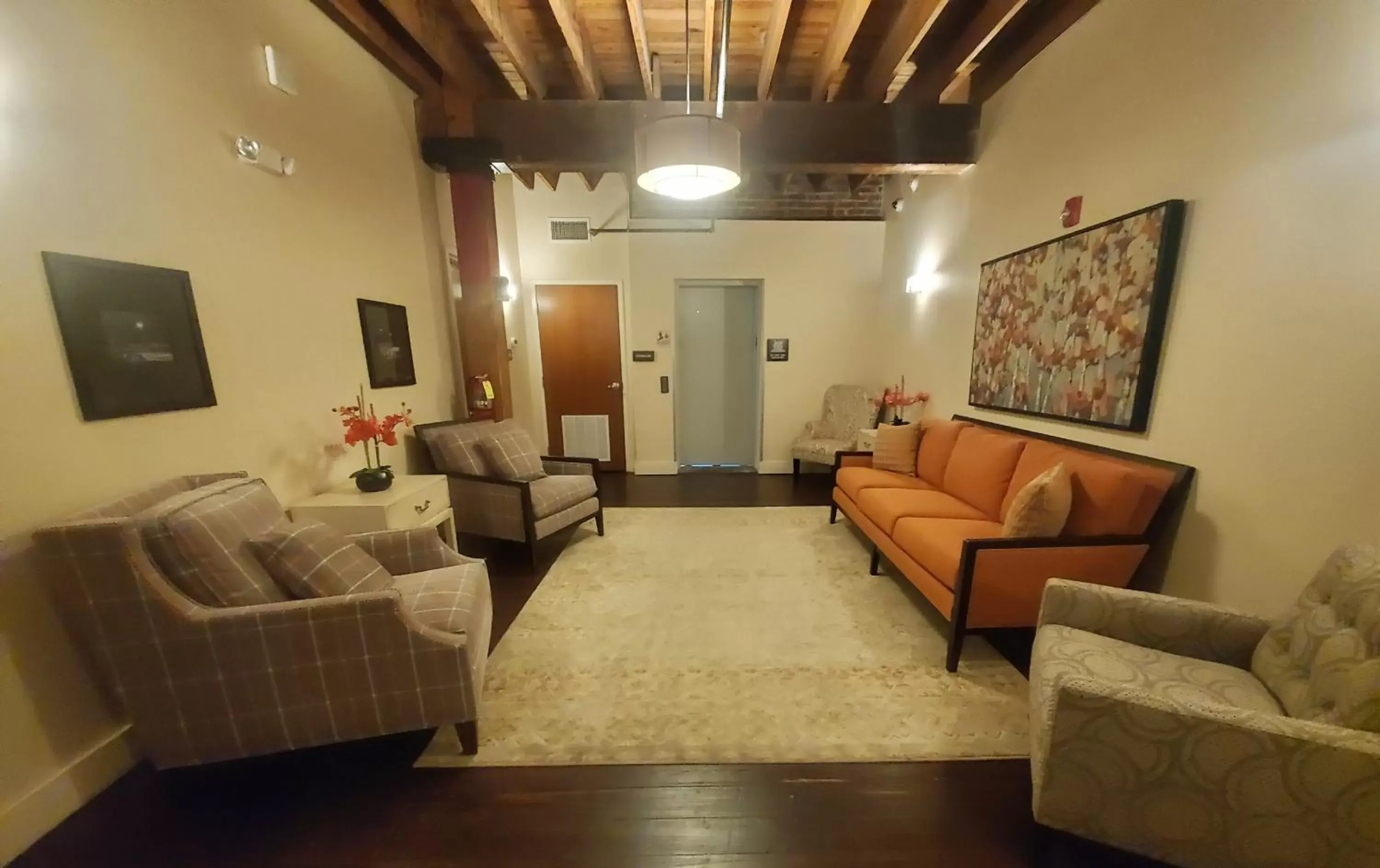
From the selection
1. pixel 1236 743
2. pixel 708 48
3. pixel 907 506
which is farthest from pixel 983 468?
pixel 708 48

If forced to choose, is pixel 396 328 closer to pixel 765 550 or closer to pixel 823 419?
pixel 765 550

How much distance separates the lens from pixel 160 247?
1.71m

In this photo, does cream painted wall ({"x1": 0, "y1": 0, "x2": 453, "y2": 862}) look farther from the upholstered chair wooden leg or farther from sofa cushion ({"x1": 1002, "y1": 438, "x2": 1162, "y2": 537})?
sofa cushion ({"x1": 1002, "y1": 438, "x2": 1162, "y2": 537})

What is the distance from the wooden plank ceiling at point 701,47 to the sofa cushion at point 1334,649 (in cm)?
267

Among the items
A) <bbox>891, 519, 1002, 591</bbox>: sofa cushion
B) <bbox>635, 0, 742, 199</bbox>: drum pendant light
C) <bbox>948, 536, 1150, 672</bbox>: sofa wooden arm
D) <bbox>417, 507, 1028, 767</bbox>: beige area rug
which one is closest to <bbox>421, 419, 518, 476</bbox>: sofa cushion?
<bbox>417, 507, 1028, 767</bbox>: beige area rug

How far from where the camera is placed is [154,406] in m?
1.67

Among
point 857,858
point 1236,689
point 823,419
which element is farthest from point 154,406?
point 823,419

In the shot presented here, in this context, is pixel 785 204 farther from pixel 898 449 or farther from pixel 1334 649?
pixel 1334 649

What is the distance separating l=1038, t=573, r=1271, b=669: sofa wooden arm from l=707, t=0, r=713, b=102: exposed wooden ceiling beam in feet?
8.86

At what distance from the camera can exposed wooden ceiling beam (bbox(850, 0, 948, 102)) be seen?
239cm

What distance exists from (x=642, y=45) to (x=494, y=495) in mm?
2760

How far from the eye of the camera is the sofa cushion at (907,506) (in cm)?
266

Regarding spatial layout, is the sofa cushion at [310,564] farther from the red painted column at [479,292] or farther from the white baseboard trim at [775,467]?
the white baseboard trim at [775,467]

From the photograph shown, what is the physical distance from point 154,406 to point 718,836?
92.4 inches
